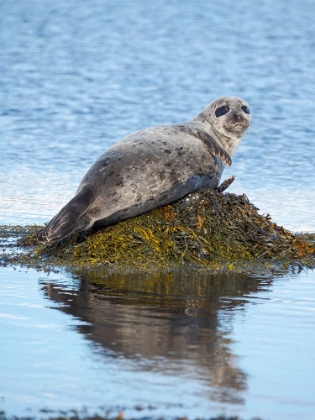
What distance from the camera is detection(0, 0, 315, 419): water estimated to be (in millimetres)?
4781

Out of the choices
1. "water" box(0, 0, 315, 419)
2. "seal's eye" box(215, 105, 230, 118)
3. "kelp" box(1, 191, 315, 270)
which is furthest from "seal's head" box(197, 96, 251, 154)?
"water" box(0, 0, 315, 419)

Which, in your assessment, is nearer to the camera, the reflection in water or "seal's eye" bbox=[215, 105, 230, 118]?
the reflection in water

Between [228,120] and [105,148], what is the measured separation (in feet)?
17.5

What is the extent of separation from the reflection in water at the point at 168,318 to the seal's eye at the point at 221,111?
6.93ft

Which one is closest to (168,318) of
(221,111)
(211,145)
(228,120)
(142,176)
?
(142,176)

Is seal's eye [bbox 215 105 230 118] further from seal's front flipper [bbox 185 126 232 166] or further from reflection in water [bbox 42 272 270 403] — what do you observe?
reflection in water [bbox 42 272 270 403]

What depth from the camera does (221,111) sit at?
30.5 feet

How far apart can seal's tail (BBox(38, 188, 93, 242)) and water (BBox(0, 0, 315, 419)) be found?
381 millimetres

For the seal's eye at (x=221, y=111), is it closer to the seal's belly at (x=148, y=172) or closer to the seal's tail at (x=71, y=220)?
the seal's belly at (x=148, y=172)

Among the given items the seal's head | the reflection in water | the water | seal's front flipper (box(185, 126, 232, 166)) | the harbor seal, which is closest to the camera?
the water

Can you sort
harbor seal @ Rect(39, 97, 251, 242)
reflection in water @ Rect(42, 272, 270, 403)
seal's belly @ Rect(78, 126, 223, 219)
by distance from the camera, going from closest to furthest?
reflection in water @ Rect(42, 272, 270, 403), harbor seal @ Rect(39, 97, 251, 242), seal's belly @ Rect(78, 126, 223, 219)

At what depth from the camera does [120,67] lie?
23375 millimetres

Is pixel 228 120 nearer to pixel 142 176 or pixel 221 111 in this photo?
pixel 221 111

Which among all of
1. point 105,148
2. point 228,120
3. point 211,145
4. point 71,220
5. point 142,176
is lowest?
point 71,220
